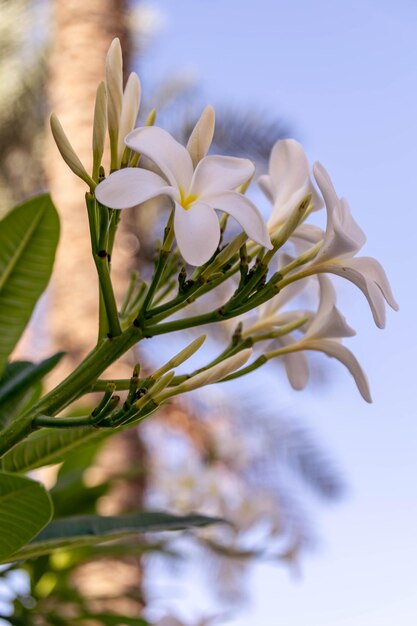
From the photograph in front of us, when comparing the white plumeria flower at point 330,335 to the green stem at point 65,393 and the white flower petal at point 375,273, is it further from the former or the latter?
the green stem at point 65,393

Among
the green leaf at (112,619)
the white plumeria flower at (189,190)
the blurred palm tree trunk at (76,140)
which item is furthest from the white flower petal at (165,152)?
the blurred palm tree trunk at (76,140)

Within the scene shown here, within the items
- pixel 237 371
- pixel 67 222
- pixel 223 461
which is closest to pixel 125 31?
pixel 67 222

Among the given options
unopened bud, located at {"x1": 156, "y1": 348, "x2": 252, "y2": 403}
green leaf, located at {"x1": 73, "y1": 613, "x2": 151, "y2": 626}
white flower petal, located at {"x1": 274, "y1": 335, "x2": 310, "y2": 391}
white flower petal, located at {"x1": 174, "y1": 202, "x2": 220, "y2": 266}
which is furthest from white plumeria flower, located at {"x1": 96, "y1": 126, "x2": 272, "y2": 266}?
green leaf, located at {"x1": 73, "y1": 613, "x2": 151, "y2": 626}

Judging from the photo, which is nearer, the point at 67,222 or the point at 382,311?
the point at 382,311

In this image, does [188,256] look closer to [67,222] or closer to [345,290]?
[67,222]

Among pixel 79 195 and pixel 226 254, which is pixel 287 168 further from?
pixel 79 195

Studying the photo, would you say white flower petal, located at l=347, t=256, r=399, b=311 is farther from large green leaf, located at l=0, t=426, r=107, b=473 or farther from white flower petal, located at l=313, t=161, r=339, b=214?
large green leaf, located at l=0, t=426, r=107, b=473

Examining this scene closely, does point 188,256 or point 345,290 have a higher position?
point 345,290

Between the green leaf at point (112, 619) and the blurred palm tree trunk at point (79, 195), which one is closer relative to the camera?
the green leaf at point (112, 619)
